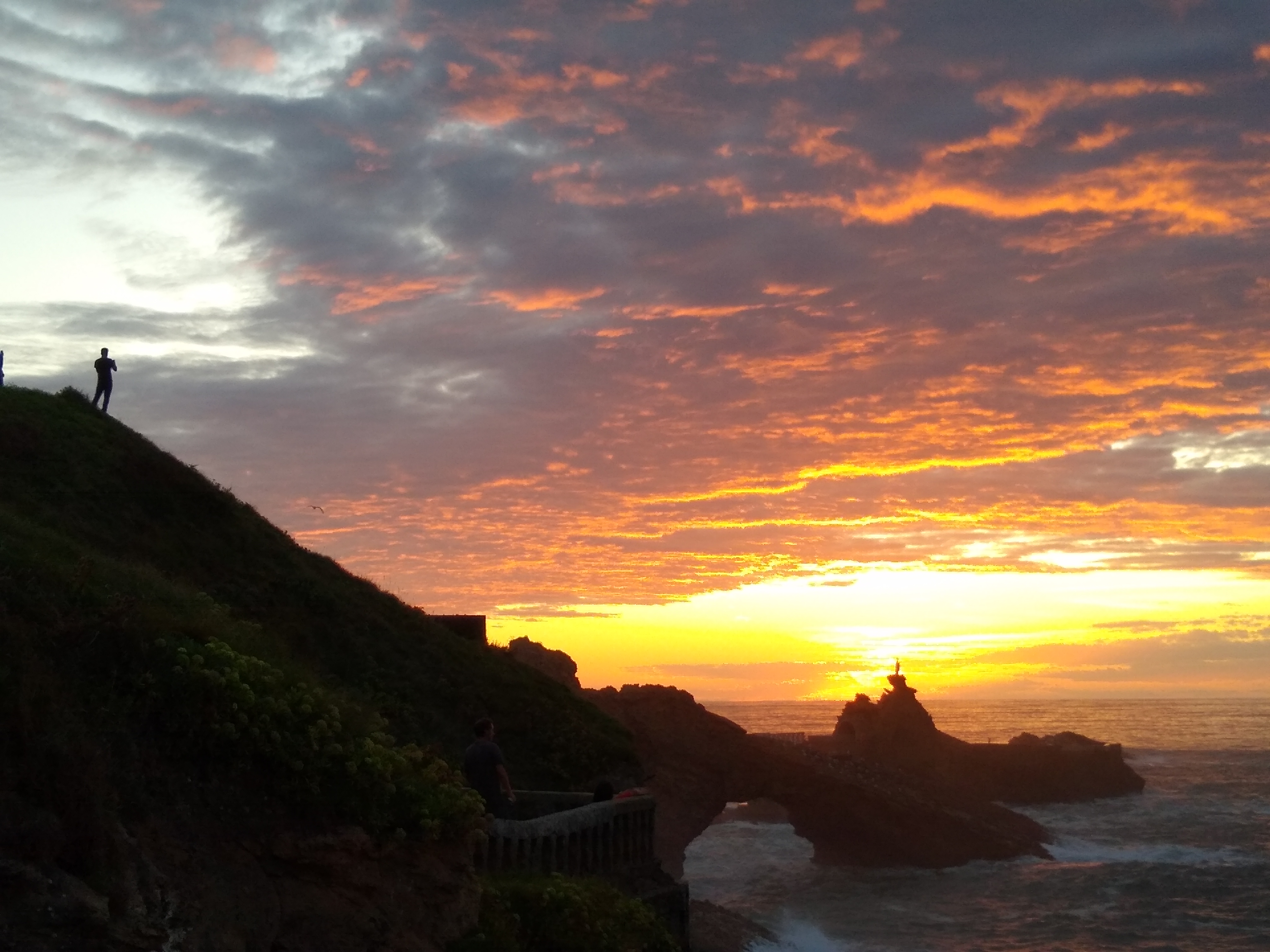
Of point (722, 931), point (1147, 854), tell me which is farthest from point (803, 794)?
point (1147, 854)

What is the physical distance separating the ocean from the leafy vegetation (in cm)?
2260

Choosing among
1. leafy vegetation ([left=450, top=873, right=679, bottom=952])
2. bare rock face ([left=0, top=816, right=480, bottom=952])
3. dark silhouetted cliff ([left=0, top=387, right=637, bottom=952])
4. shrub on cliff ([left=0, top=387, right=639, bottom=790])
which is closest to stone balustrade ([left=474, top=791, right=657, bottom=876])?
leafy vegetation ([left=450, top=873, right=679, bottom=952])

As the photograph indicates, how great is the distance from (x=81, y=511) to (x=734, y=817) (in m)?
55.2

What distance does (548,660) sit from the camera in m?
52.8

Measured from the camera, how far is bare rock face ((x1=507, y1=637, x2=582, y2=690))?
5128 centimetres

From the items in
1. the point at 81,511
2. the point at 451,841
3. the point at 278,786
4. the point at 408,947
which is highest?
the point at 81,511

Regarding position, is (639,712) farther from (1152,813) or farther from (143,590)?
(1152,813)

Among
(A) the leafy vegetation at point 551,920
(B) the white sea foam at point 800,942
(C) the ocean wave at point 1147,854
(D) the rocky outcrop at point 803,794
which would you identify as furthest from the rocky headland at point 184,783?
(C) the ocean wave at point 1147,854

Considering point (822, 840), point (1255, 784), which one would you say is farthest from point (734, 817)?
point (1255, 784)

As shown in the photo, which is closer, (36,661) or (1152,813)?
(36,661)

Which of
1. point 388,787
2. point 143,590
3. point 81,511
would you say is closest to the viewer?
point 388,787

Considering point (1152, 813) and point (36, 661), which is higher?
point (36, 661)

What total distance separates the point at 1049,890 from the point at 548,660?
23005 millimetres

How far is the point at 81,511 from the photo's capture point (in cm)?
2633
